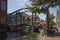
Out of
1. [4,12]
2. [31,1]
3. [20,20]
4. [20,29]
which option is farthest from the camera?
[20,20]

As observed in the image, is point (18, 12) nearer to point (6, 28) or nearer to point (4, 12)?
point (4, 12)

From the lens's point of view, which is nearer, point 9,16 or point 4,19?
point 4,19

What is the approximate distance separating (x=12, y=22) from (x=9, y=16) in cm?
240

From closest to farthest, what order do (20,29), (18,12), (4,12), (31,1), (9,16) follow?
(31,1) < (20,29) < (4,12) < (18,12) < (9,16)

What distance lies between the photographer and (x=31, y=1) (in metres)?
33.7

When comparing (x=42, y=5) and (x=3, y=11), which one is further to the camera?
(x=3, y=11)

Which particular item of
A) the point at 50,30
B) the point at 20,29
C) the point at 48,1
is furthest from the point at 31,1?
the point at 20,29

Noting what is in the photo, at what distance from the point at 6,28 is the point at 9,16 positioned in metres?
11.3

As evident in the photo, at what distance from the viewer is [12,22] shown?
56.3 metres

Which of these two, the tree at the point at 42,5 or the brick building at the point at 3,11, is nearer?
the tree at the point at 42,5

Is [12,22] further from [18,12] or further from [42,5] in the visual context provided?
[42,5]

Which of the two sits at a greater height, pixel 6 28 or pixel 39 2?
pixel 39 2

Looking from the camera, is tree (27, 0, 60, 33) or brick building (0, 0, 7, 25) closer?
tree (27, 0, 60, 33)

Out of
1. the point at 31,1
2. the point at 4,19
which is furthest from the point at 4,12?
the point at 31,1
